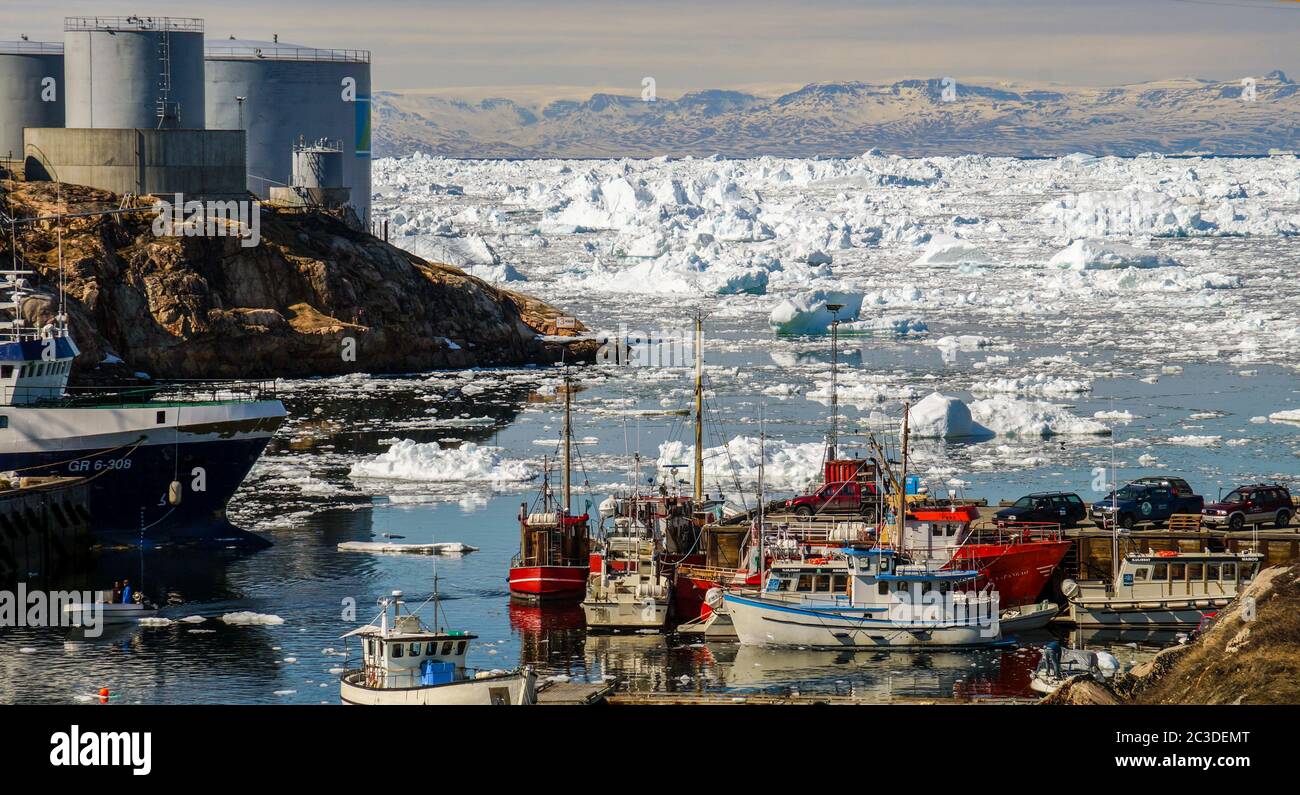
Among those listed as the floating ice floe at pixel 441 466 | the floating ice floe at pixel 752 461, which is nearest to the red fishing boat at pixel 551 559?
the floating ice floe at pixel 752 461

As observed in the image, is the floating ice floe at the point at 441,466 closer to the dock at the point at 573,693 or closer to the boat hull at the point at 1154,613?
the boat hull at the point at 1154,613

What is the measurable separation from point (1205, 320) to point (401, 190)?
3484 inches

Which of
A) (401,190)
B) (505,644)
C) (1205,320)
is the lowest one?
(505,644)

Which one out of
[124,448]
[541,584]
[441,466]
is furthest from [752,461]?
[124,448]

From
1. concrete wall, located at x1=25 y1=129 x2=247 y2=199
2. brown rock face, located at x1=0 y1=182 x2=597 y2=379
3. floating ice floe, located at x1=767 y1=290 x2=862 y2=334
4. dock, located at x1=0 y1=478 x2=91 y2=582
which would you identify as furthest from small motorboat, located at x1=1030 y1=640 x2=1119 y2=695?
concrete wall, located at x1=25 y1=129 x2=247 y2=199

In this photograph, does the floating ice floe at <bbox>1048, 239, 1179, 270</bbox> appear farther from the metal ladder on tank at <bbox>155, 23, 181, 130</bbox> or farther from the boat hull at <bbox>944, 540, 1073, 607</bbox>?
the boat hull at <bbox>944, 540, 1073, 607</bbox>

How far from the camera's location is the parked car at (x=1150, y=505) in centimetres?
3027

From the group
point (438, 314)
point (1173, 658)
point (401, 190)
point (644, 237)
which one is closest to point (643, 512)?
point (1173, 658)

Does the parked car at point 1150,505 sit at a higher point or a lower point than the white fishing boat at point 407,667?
higher

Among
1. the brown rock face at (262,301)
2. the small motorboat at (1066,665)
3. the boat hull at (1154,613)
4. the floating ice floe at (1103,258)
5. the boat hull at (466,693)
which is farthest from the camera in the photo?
the floating ice floe at (1103,258)

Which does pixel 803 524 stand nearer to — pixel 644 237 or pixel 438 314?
pixel 438 314

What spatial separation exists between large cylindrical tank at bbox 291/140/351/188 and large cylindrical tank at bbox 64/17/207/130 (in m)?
7.02

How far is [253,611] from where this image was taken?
28.0m

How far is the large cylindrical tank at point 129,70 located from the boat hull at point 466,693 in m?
49.1
